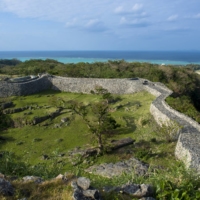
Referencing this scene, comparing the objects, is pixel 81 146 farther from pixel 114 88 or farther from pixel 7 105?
pixel 114 88

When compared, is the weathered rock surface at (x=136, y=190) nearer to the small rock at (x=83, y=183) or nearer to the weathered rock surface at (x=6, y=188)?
the small rock at (x=83, y=183)

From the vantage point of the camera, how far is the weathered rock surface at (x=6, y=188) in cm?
666

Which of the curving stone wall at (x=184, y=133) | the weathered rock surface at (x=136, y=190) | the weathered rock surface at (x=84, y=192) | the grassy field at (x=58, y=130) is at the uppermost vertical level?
the weathered rock surface at (x=84, y=192)

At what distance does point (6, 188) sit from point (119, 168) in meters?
8.75

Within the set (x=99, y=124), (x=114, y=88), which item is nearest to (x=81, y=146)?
(x=99, y=124)

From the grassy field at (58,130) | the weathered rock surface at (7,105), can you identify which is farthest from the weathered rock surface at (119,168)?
the weathered rock surface at (7,105)

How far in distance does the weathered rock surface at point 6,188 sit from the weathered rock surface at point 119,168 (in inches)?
284

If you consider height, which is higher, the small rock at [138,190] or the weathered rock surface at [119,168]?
the small rock at [138,190]

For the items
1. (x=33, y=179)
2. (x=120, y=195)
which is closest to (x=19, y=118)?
(x=33, y=179)

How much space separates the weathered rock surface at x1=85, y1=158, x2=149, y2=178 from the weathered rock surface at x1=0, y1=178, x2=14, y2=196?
284 inches

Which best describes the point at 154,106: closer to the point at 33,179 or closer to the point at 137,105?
the point at 137,105

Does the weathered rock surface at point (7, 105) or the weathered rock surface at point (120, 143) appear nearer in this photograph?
the weathered rock surface at point (120, 143)

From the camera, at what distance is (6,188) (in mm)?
6828

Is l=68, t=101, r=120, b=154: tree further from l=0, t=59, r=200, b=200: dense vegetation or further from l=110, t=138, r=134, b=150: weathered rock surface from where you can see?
l=110, t=138, r=134, b=150: weathered rock surface
